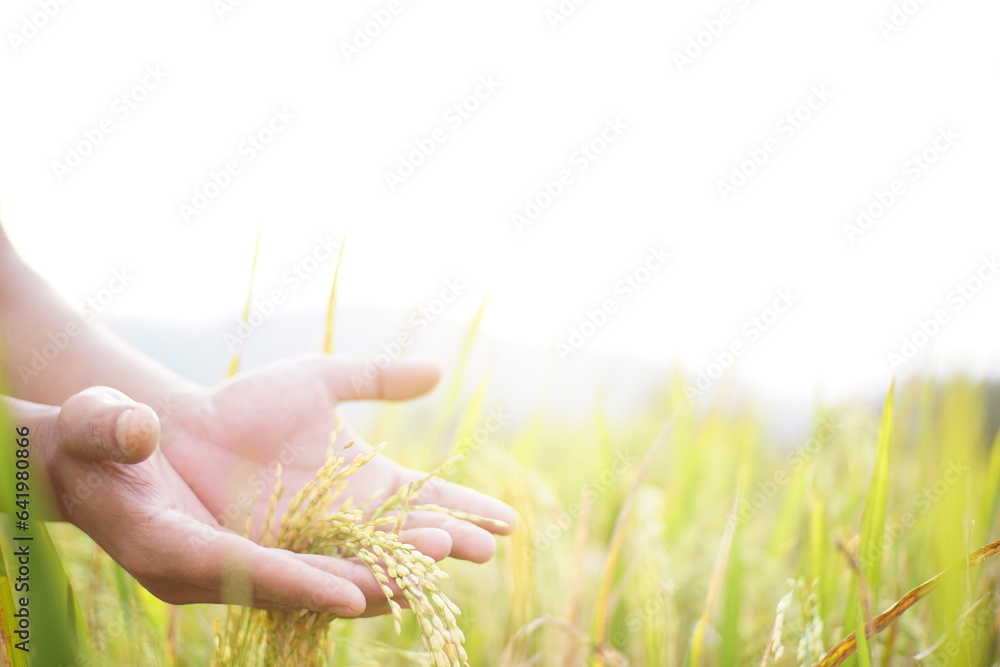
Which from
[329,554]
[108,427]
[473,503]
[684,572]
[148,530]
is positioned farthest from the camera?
[684,572]

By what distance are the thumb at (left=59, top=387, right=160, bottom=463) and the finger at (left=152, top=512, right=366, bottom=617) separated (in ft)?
0.63

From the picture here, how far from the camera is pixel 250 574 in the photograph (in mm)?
1000

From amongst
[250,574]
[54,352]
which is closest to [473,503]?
[250,574]

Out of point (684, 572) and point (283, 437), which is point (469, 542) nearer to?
point (283, 437)

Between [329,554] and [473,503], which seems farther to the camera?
[473,503]

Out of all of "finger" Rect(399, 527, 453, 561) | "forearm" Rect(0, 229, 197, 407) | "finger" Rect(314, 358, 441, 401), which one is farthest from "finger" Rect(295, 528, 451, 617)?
"forearm" Rect(0, 229, 197, 407)

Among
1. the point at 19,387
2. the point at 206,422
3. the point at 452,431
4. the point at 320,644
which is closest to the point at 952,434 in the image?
the point at 452,431

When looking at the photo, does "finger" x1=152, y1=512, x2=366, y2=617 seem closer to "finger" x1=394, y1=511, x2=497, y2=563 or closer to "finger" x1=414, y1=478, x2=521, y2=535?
"finger" x1=394, y1=511, x2=497, y2=563

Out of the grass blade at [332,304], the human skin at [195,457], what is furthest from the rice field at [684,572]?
the grass blade at [332,304]

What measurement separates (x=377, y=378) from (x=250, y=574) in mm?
610

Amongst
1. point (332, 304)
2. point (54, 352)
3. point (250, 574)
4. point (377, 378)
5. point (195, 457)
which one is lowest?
point (250, 574)

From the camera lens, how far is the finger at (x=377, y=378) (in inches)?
59.5

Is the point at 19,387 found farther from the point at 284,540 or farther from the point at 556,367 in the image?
the point at 556,367

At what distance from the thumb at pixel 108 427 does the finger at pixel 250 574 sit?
19 cm
